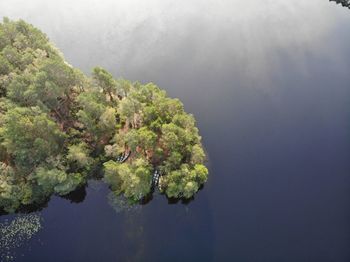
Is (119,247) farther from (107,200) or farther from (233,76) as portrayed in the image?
(233,76)

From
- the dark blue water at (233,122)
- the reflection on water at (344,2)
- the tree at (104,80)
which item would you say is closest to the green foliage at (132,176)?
the dark blue water at (233,122)

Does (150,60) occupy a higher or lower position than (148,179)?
higher

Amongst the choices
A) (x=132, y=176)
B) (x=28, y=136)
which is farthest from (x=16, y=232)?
(x=132, y=176)

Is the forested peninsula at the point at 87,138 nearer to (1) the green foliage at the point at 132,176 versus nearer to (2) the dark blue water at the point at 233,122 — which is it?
(1) the green foliage at the point at 132,176

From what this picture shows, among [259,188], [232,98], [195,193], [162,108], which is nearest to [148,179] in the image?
[195,193]

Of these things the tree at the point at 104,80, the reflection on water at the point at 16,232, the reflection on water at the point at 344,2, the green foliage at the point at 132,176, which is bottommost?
the reflection on water at the point at 16,232
